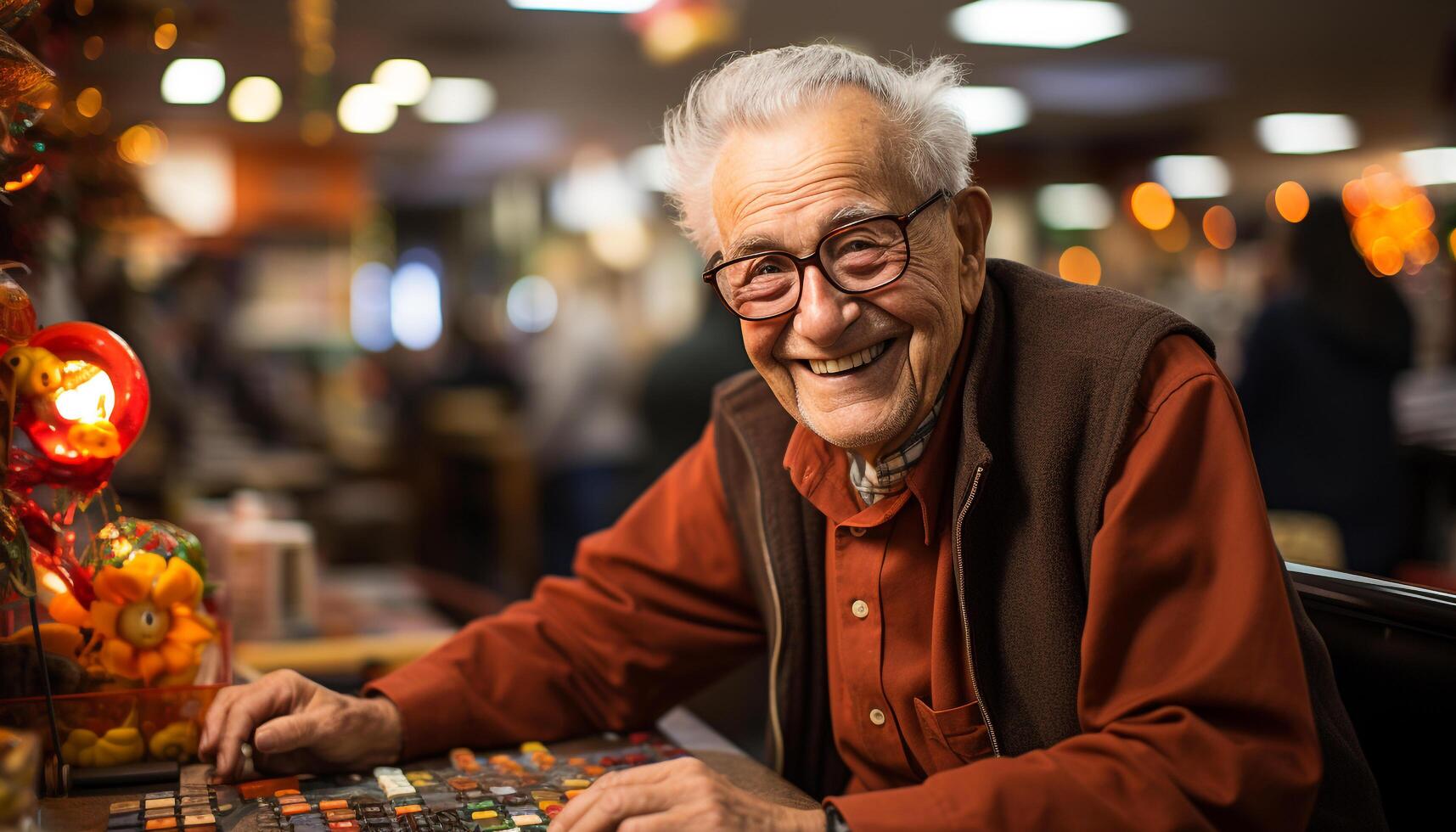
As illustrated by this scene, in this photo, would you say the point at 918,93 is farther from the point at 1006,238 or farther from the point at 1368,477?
the point at 1006,238

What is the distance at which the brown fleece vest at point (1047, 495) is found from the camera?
1187 mm

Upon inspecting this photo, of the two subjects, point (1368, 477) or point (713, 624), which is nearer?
point (713, 624)

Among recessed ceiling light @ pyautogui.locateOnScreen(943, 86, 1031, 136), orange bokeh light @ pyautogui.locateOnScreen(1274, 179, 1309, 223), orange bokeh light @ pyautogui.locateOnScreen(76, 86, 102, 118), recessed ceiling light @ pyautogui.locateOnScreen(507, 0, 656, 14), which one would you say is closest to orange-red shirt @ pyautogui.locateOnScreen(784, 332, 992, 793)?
orange bokeh light @ pyautogui.locateOnScreen(76, 86, 102, 118)

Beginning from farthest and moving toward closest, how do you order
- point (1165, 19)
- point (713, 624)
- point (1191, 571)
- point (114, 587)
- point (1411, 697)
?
point (1165, 19)
point (713, 624)
point (114, 587)
point (1411, 697)
point (1191, 571)

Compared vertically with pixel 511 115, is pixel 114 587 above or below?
below

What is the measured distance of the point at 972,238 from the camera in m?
1.43

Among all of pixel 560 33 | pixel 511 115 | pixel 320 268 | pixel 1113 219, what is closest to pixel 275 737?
pixel 560 33

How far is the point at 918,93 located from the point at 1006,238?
1094 cm

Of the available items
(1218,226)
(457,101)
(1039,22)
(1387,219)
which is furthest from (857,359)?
(1218,226)

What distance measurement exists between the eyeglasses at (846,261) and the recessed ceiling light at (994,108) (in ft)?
22.6

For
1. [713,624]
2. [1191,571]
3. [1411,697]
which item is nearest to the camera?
[1191,571]

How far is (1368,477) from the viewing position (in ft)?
12.3

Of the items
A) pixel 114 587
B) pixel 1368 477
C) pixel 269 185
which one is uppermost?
pixel 269 185

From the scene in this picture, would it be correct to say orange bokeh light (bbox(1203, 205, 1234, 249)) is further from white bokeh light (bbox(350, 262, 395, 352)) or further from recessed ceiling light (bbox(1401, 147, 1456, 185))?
white bokeh light (bbox(350, 262, 395, 352))
